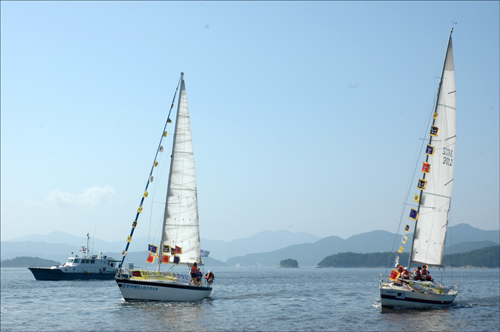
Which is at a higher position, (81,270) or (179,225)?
(179,225)

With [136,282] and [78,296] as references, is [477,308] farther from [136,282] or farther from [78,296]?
[78,296]

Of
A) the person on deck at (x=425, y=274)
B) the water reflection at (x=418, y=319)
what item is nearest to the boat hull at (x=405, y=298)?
the water reflection at (x=418, y=319)

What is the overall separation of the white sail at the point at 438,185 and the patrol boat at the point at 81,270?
194 ft

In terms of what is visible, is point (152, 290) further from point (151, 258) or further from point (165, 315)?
point (165, 315)

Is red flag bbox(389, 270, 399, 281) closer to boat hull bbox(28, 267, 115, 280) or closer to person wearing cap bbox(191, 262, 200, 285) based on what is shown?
person wearing cap bbox(191, 262, 200, 285)

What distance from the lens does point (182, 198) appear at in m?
38.1

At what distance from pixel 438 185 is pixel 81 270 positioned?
63.4m

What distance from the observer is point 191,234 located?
3850cm

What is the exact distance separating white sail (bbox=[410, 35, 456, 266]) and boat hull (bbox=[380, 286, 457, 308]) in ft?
9.57

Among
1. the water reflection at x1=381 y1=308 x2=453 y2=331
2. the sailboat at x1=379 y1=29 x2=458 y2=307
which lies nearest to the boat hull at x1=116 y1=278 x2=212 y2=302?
the water reflection at x1=381 y1=308 x2=453 y2=331

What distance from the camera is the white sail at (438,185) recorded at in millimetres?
35812

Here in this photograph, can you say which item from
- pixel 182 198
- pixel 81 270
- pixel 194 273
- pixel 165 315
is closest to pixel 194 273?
pixel 194 273

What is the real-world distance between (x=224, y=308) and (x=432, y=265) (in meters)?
16.9

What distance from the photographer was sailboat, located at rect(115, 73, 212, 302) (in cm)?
3631
